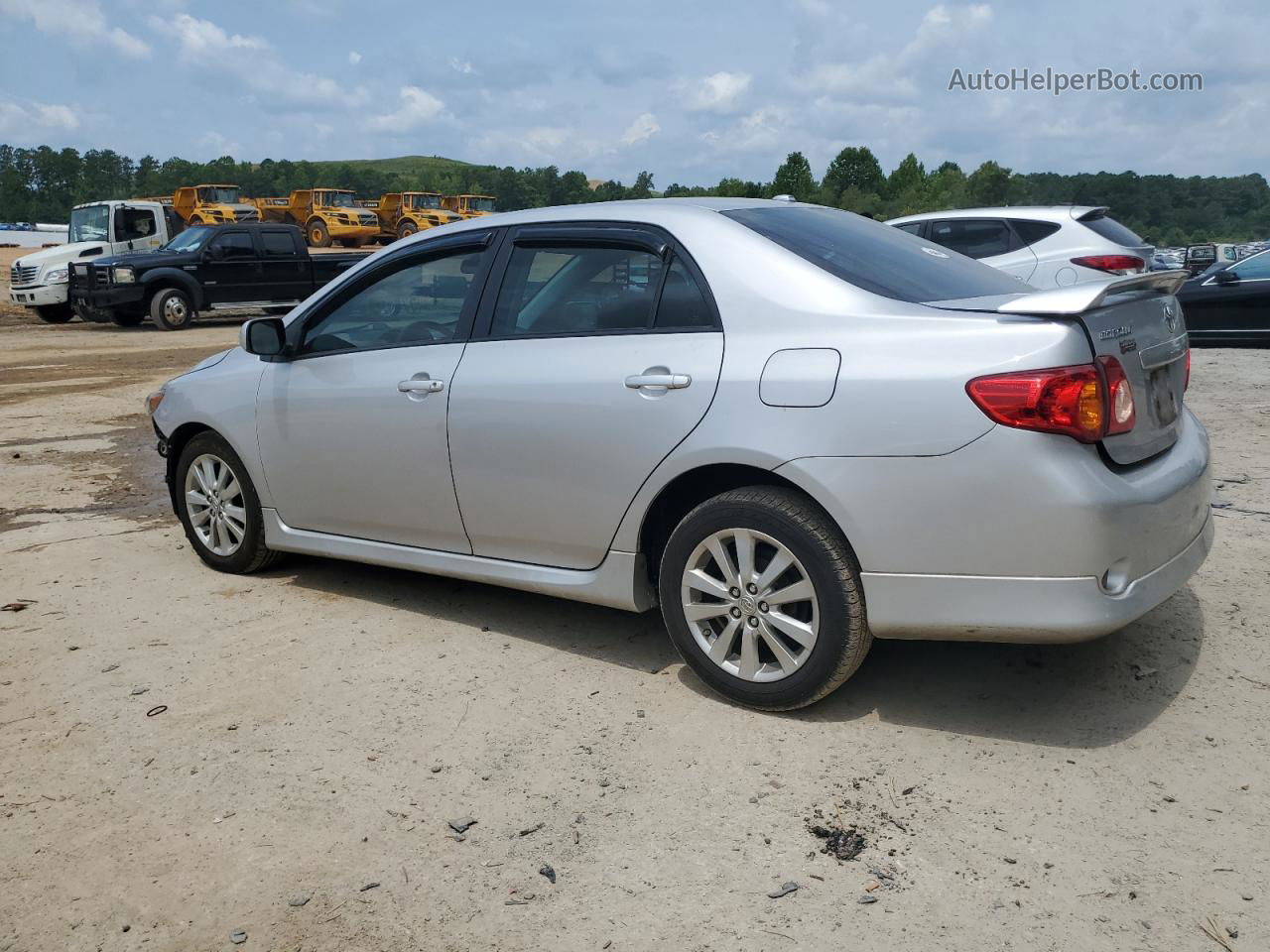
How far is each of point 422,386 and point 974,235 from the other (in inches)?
355

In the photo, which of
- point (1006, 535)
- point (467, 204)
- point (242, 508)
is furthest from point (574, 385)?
point (467, 204)

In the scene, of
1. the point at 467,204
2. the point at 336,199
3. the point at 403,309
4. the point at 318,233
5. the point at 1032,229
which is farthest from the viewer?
the point at 467,204

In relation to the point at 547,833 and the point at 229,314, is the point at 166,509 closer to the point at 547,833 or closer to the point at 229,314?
the point at 547,833

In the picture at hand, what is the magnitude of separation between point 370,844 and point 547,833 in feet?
1.57

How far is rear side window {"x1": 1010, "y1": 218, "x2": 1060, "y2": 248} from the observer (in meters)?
11.8

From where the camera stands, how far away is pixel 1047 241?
11.7 meters

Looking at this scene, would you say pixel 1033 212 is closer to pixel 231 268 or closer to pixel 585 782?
pixel 585 782

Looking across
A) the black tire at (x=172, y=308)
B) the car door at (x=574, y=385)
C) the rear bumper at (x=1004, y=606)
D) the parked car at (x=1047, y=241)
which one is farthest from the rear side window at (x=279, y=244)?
the rear bumper at (x=1004, y=606)

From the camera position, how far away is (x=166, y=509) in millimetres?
7180

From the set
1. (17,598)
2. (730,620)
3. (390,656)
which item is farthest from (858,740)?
(17,598)

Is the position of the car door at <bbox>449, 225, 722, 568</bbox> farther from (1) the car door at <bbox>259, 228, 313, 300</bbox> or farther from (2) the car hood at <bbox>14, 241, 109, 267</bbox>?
(2) the car hood at <bbox>14, 241, 109, 267</bbox>

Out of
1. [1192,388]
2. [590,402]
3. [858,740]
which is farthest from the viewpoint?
[1192,388]

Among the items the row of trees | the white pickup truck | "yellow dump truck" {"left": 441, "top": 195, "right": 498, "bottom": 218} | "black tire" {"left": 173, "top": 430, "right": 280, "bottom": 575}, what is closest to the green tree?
the row of trees

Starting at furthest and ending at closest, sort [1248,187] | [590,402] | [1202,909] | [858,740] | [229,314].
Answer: [1248,187]
[229,314]
[590,402]
[858,740]
[1202,909]
